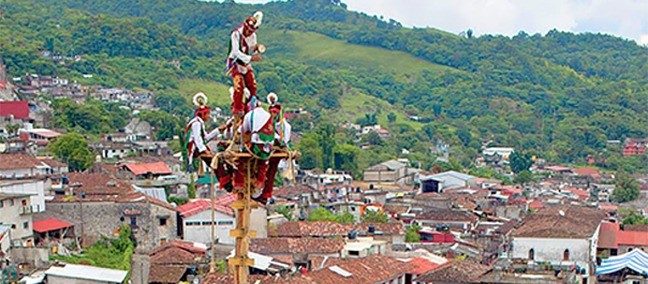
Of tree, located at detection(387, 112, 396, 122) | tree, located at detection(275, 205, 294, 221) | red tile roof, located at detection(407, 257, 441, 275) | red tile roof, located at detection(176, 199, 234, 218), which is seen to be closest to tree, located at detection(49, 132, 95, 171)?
tree, located at detection(275, 205, 294, 221)

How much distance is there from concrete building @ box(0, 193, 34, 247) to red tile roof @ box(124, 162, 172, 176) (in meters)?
12.0

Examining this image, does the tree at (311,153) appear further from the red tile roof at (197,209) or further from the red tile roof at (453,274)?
the red tile roof at (453,274)

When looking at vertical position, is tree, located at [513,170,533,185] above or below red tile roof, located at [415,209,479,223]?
below

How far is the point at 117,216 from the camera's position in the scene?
33875mm

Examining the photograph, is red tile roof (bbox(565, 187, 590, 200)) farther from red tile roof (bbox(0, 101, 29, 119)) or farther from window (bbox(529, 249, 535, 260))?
red tile roof (bbox(0, 101, 29, 119))

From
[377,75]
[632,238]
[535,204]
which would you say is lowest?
[535,204]

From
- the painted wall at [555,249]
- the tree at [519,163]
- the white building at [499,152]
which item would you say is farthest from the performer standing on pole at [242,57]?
the white building at [499,152]

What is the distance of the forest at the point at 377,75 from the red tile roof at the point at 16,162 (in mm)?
19989

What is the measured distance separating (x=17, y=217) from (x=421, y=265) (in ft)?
39.9

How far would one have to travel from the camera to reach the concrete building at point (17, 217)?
96.5 ft

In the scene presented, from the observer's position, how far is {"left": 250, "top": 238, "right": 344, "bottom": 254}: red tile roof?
30.9 meters

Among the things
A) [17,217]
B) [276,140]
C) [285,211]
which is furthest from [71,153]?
[276,140]

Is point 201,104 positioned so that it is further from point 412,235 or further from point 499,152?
point 499,152

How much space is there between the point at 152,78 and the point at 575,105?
174 ft
